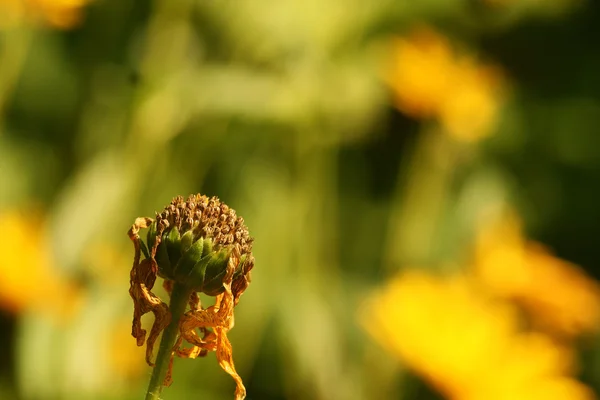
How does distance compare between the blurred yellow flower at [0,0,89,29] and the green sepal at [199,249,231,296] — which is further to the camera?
the blurred yellow flower at [0,0,89,29]

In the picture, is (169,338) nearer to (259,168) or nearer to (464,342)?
(464,342)

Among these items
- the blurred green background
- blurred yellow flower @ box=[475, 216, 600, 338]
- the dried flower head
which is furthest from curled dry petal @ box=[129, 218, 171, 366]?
blurred yellow flower @ box=[475, 216, 600, 338]

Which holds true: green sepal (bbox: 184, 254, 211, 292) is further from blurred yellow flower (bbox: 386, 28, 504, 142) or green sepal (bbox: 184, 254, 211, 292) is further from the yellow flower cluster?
blurred yellow flower (bbox: 386, 28, 504, 142)

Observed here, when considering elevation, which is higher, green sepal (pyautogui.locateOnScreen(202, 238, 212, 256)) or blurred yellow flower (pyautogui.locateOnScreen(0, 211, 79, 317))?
green sepal (pyautogui.locateOnScreen(202, 238, 212, 256))

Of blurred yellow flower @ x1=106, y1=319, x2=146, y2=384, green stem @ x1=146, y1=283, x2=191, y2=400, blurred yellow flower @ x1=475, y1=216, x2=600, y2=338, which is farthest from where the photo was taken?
blurred yellow flower @ x1=475, y1=216, x2=600, y2=338

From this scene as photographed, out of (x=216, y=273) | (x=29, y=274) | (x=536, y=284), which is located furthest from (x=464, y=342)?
(x=216, y=273)

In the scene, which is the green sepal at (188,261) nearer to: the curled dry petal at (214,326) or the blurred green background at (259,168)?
the curled dry petal at (214,326)
